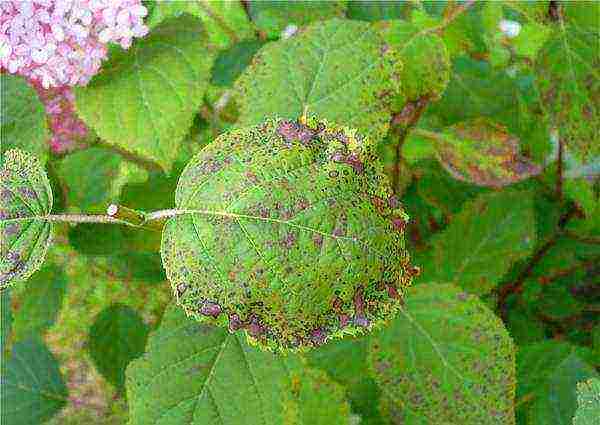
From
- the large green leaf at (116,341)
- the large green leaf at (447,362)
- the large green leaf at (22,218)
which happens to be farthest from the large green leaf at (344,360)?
the large green leaf at (22,218)

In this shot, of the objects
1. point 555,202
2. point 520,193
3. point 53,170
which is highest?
point 53,170

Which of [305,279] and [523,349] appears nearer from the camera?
[305,279]

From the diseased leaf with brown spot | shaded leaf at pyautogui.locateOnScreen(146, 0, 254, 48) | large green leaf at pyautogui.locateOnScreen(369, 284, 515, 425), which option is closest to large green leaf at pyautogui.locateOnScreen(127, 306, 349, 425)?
large green leaf at pyautogui.locateOnScreen(369, 284, 515, 425)

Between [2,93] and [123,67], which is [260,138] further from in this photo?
[2,93]

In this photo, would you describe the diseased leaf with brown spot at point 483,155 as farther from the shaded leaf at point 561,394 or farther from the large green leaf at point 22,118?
the large green leaf at point 22,118

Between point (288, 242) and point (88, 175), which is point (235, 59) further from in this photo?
point (288, 242)


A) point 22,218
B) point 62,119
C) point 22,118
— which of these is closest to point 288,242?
point 22,218

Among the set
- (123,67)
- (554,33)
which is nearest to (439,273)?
(554,33)
